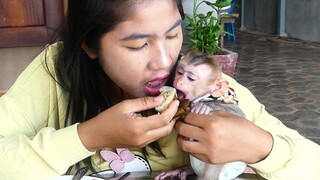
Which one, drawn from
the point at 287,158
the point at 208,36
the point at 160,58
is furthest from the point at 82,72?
the point at 208,36

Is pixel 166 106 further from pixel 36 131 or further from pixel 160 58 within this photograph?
pixel 36 131

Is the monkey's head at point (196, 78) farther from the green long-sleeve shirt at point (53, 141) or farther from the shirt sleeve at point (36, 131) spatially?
the shirt sleeve at point (36, 131)

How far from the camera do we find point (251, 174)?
1139mm

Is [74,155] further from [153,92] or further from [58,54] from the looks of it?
[58,54]

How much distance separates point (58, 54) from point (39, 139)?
0.38m

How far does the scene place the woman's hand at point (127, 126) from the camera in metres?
0.99

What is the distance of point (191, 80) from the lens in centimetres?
131

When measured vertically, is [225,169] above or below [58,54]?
below

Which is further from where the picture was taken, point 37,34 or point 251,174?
point 37,34

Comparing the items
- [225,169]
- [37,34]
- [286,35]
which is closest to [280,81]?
[37,34]

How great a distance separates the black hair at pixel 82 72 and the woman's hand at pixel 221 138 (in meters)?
0.26

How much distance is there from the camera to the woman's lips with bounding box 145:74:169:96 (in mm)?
1156

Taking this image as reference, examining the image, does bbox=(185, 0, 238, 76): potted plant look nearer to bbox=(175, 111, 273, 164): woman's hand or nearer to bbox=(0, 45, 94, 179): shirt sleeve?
bbox=(0, 45, 94, 179): shirt sleeve

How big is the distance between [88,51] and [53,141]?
0.33 m
